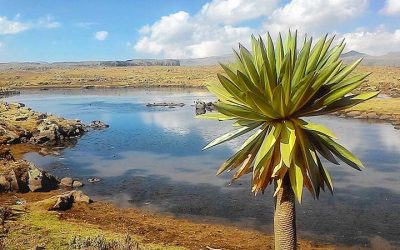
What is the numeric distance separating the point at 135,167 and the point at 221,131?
50.4ft

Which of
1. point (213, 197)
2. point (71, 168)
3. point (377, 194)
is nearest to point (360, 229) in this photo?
point (377, 194)

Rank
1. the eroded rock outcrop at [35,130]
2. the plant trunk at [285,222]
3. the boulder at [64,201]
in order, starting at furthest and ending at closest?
1. the eroded rock outcrop at [35,130]
2. the boulder at [64,201]
3. the plant trunk at [285,222]

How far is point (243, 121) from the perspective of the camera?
21.8 ft

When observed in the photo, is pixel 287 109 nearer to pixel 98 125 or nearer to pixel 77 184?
pixel 77 184

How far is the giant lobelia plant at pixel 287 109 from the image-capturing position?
592 cm

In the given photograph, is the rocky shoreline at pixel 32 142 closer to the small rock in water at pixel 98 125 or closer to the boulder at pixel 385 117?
the small rock in water at pixel 98 125

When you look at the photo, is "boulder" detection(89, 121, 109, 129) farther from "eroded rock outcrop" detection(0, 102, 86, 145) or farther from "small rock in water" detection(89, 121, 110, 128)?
"eroded rock outcrop" detection(0, 102, 86, 145)

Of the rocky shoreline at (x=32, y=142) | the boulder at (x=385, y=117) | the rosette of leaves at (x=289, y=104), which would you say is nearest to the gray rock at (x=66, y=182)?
the rocky shoreline at (x=32, y=142)

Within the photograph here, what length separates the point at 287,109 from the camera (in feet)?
20.0

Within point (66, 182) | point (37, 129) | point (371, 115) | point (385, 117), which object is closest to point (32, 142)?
point (37, 129)

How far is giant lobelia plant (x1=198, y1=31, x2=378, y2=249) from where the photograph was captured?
19.4 ft

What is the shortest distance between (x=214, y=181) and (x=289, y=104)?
20033 millimetres

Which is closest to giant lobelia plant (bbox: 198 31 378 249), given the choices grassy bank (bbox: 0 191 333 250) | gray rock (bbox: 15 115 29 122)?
grassy bank (bbox: 0 191 333 250)

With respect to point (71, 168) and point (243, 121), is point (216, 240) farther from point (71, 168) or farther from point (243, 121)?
point (71, 168)
